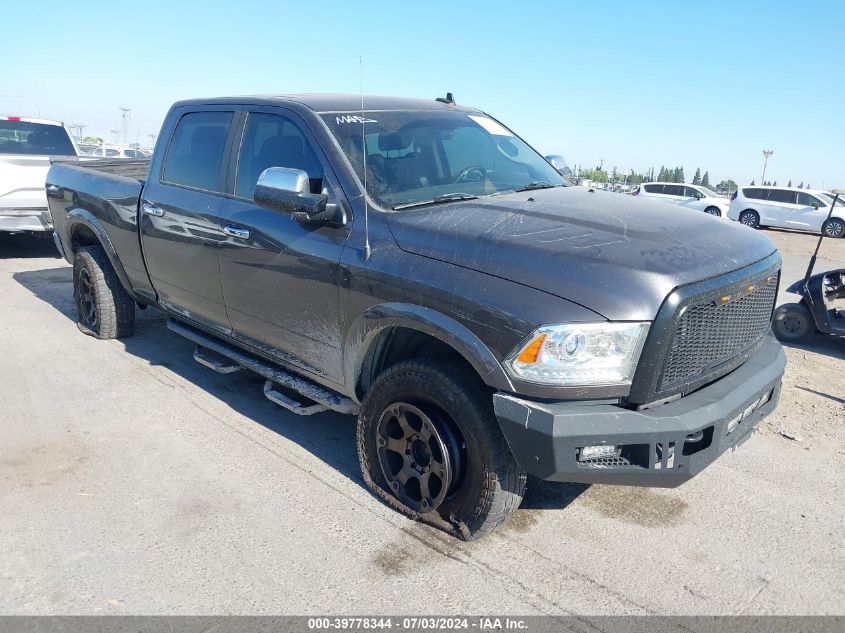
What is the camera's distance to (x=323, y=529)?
127 inches

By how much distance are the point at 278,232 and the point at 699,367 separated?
2229mm

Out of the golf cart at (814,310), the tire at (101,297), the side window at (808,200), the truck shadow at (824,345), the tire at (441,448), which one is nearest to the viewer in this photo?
the tire at (441,448)

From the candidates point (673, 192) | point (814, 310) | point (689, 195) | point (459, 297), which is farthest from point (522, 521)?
point (673, 192)

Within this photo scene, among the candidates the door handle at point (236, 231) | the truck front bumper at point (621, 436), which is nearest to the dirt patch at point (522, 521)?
the truck front bumper at point (621, 436)

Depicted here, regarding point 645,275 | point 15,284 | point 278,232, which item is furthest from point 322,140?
point 15,284

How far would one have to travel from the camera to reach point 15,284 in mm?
8211

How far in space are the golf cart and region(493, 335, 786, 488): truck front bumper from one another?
4.24 m

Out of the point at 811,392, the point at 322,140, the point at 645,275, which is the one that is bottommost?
the point at 811,392

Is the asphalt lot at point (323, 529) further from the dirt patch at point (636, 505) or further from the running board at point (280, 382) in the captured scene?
the running board at point (280, 382)

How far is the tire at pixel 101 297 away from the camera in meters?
5.81

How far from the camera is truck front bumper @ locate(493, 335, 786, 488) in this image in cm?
257

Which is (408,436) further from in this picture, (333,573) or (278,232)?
(278,232)

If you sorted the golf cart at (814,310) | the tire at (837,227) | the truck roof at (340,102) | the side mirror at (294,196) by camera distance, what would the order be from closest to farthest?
the side mirror at (294,196)
the truck roof at (340,102)
the golf cart at (814,310)
the tire at (837,227)

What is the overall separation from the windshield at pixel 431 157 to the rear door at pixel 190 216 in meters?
1.04
